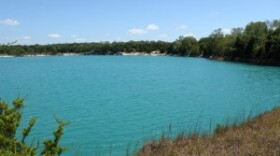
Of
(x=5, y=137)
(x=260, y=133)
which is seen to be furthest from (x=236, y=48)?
(x=5, y=137)

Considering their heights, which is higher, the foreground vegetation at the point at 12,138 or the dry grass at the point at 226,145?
the foreground vegetation at the point at 12,138

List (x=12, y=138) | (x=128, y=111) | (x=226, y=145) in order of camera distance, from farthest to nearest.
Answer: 1. (x=128, y=111)
2. (x=226, y=145)
3. (x=12, y=138)

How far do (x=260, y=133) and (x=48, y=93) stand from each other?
28188 millimetres

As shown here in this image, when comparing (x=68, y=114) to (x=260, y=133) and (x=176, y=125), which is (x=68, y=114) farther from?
(x=260, y=133)

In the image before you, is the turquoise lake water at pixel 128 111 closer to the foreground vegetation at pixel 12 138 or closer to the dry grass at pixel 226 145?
the dry grass at pixel 226 145

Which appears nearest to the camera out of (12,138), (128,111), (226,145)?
(12,138)

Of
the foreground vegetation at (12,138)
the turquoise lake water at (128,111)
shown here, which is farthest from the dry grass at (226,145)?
the foreground vegetation at (12,138)

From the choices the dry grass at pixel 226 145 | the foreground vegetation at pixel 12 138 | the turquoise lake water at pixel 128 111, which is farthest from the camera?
the turquoise lake water at pixel 128 111

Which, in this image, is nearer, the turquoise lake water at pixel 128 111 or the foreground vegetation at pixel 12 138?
the foreground vegetation at pixel 12 138

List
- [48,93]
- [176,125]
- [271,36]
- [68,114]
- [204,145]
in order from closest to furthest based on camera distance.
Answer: [204,145] → [176,125] → [68,114] → [48,93] → [271,36]

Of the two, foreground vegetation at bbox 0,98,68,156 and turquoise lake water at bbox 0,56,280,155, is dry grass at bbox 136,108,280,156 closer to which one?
turquoise lake water at bbox 0,56,280,155

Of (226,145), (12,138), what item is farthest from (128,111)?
(12,138)

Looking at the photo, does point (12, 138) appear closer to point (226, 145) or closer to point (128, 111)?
point (226, 145)

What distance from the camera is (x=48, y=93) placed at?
38844 millimetres
